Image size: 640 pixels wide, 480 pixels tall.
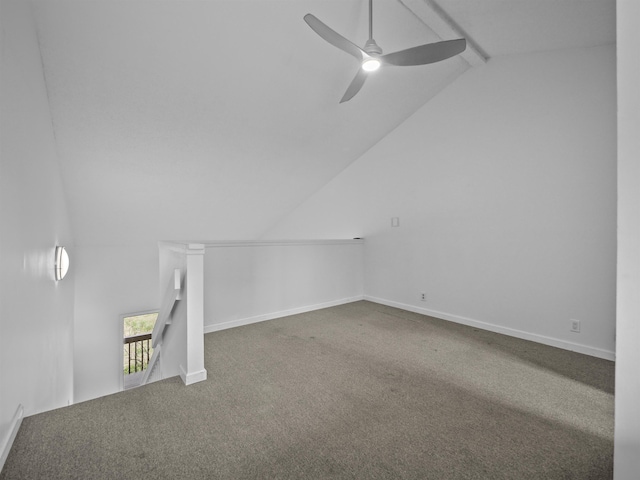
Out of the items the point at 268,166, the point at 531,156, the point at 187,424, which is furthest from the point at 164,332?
the point at 531,156

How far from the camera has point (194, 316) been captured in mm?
2211

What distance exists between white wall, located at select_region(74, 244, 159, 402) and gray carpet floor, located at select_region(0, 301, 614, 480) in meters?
A: 3.32

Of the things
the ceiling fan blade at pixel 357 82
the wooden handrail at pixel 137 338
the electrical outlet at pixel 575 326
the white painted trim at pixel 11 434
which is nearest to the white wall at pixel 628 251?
the ceiling fan blade at pixel 357 82

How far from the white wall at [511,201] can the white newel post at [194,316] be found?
2764 millimetres

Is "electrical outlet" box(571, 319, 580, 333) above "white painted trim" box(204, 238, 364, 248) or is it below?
below

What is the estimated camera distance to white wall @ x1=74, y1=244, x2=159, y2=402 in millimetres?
4867

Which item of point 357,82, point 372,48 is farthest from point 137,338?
point 372,48

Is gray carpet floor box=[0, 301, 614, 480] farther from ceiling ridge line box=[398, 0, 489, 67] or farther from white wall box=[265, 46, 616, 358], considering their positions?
ceiling ridge line box=[398, 0, 489, 67]

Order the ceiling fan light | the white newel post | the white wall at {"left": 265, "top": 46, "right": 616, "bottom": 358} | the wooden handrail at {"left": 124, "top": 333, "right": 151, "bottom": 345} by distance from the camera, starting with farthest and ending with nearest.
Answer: the wooden handrail at {"left": 124, "top": 333, "right": 151, "bottom": 345}
the white wall at {"left": 265, "top": 46, "right": 616, "bottom": 358}
the ceiling fan light
the white newel post

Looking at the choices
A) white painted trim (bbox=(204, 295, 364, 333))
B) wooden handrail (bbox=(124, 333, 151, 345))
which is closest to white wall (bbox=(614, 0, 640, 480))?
white painted trim (bbox=(204, 295, 364, 333))

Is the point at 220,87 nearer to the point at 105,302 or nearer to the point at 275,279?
the point at 275,279

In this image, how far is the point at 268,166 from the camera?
4.38 m

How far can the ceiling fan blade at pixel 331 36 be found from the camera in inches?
79.8

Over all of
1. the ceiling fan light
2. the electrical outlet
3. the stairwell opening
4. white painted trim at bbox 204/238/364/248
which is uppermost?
the ceiling fan light
